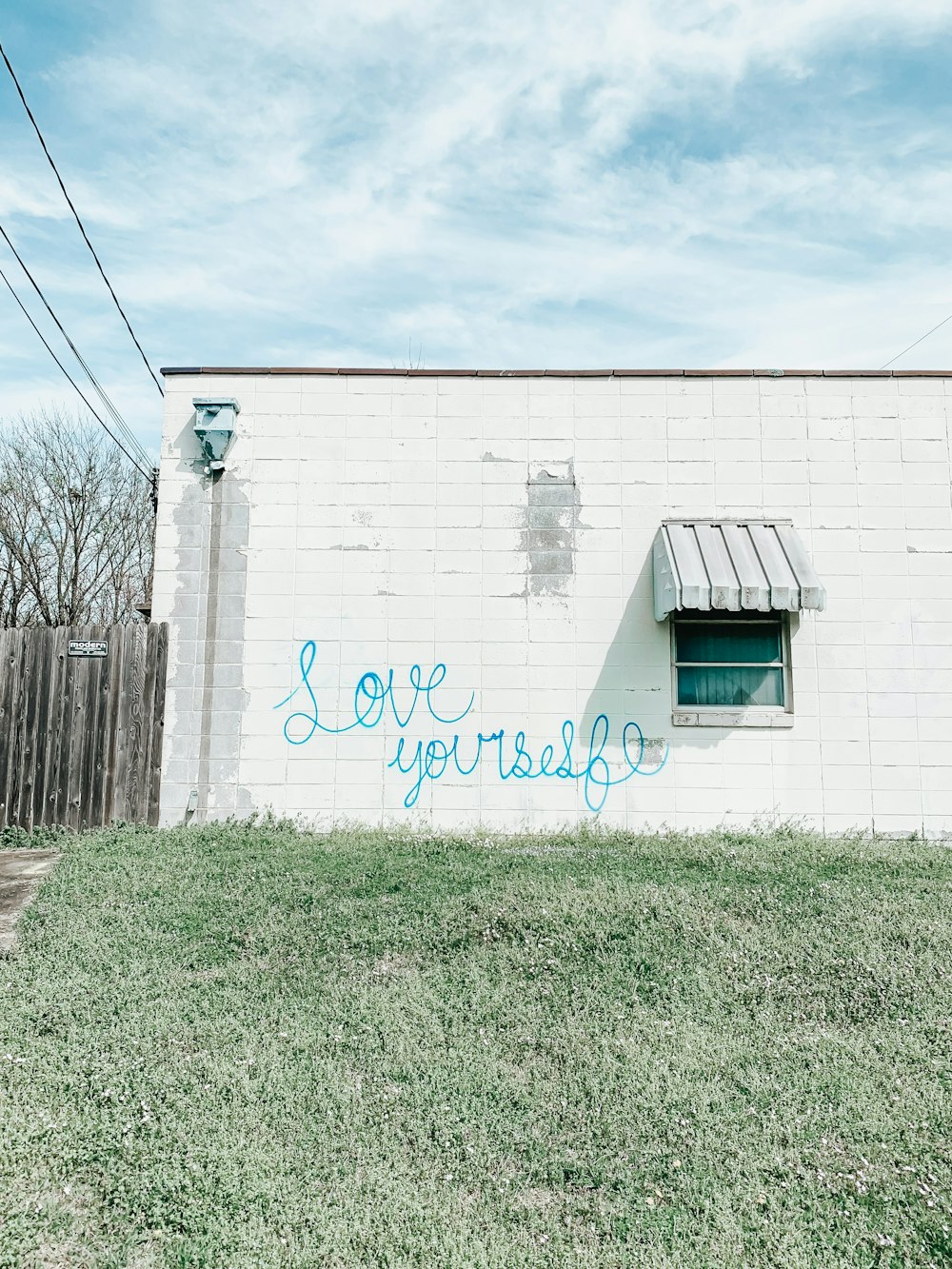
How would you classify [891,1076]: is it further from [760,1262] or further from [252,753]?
[252,753]

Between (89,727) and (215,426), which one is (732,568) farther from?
(89,727)

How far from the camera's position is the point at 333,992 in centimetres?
469

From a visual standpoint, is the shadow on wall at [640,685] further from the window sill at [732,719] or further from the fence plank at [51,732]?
the fence plank at [51,732]

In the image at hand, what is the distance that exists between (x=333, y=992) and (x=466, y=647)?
13.6 feet

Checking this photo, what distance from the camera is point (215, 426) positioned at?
27.9ft

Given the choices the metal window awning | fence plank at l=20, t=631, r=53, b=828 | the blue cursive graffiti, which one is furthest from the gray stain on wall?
fence plank at l=20, t=631, r=53, b=828

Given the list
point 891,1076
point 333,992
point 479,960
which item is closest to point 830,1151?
point 891,1076

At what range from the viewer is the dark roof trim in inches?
339

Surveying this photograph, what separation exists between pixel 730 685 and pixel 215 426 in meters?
5.26

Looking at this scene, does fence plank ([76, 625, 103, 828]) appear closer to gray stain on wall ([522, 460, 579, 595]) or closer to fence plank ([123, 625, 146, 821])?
fence plank ([123, 625, 146, 821])

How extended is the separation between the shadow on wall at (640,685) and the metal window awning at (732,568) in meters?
0.20

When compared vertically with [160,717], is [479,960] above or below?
below

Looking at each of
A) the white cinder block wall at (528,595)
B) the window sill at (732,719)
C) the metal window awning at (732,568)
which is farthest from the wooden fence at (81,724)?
the window sill at (732,719)

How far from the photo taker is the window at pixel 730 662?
8.37m
